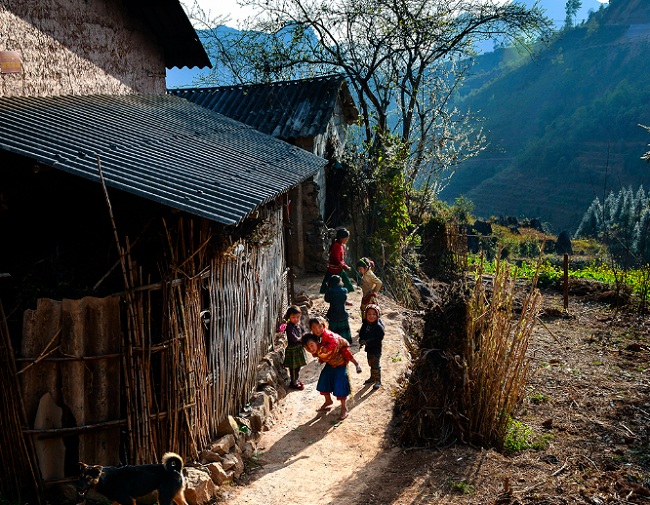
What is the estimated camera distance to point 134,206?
5.02 metres

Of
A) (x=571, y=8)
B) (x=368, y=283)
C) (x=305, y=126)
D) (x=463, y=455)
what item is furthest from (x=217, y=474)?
(x=571, y=8)

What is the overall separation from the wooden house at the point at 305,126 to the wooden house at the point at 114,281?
17.9 ft

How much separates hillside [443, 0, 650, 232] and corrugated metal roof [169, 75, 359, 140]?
35.9 meters

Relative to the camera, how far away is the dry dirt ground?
469 centimetres

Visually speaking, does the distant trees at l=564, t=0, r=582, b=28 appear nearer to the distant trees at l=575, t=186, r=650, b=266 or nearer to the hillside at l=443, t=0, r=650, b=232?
the hillside at l=443, t=0, r=650, b=232

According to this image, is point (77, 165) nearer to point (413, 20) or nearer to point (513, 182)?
point (413, 20)

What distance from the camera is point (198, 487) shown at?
455 cm

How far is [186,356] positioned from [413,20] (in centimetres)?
1548

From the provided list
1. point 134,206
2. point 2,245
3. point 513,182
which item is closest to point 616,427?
point 134,206

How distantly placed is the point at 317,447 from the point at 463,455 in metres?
1.48

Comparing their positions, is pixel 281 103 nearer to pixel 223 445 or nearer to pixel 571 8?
pixel 223 445

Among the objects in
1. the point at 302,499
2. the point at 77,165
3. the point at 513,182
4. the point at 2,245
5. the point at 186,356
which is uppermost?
the point at 513,182

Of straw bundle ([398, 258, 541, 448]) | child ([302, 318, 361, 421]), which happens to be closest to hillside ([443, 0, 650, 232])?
straw bundle ([398, 258, 541, 448])

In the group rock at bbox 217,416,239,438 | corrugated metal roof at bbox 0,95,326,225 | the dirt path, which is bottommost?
the dirt path
